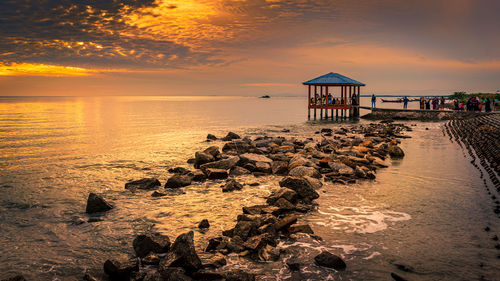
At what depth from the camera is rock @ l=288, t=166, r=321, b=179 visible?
36.1 feet

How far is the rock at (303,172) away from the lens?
434 inches

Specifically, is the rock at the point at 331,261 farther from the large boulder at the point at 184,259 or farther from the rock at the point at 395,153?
the rock at the point at 395,153

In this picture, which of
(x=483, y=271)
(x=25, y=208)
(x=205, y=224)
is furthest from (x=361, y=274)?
(x=25, y=208)

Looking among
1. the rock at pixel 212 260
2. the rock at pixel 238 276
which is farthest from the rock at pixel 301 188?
the rock at pixel 238 276

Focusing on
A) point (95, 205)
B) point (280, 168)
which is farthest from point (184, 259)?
point (280, 168)

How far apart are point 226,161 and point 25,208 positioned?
679 centimetres

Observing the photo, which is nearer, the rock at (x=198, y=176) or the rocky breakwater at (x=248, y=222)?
the rocky breakwater at (x=248, y=222)

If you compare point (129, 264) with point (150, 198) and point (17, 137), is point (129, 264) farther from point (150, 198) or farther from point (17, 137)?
point (17, 137)

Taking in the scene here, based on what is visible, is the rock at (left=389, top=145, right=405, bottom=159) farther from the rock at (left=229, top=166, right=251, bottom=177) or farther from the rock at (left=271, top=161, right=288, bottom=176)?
the rock at (left=229, top=166, right=251, bottom=177)

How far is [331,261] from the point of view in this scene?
17.6ft

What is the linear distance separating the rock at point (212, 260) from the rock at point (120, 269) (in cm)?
110

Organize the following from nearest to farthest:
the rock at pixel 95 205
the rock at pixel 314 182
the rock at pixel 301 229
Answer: the rock at pixel 301 229 < the rock at pixel 95 205 < the rock at pixel 314 182

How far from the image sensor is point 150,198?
9.53m

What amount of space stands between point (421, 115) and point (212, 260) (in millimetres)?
41564
